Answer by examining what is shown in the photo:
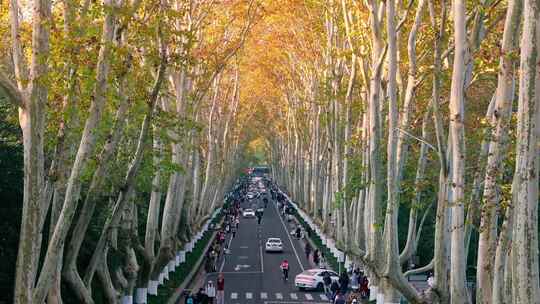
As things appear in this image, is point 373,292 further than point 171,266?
No

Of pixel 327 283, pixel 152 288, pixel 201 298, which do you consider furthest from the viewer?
pixel 327 283

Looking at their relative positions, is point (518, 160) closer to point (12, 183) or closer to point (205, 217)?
point (12, 183)

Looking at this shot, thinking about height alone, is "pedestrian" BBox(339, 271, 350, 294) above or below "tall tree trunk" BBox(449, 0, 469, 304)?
below

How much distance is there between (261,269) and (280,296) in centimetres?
1048

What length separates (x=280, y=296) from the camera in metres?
36.7

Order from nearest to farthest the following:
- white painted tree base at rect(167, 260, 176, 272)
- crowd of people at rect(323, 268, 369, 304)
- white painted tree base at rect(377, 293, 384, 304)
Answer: white painted tree base at rect(377, 293, 384, 304), crowd of people at rect(323, 268, 369, 304), white painted tree base at rect(167, 260, 176, 272)

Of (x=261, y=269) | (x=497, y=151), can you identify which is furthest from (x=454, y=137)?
(x=261, y=269)

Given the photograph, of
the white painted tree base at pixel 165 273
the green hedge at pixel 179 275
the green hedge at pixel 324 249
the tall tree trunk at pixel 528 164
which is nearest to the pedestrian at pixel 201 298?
the green hedge at pixel 179 275

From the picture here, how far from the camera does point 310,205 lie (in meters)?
73.9

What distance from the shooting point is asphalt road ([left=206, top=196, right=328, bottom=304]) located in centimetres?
3647

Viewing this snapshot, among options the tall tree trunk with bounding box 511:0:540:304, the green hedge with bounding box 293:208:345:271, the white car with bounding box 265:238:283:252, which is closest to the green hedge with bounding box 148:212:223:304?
the white car with bounding box 265:238:283:252

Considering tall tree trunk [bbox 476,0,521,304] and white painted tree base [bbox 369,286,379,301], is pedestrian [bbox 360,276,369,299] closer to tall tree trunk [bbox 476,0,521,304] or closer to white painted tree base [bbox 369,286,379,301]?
white painted tree base [bbox 369,286,379,301]

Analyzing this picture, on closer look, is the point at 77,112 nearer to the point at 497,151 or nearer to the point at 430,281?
the point at 497,151

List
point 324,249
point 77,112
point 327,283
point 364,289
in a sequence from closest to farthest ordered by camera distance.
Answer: point 77,112 → point 364,289 → point 327,283 → point 324,249
